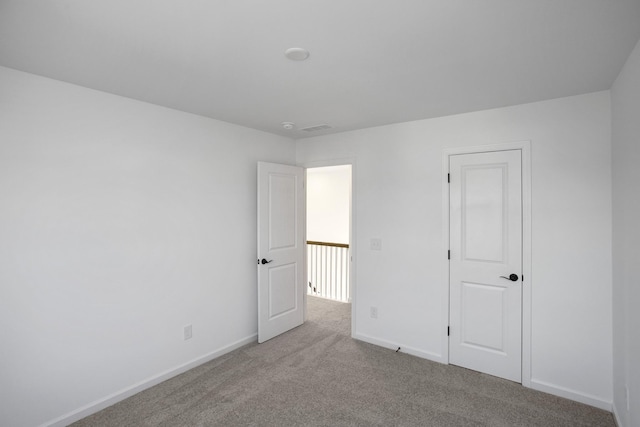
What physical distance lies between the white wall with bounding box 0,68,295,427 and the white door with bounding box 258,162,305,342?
0.32m

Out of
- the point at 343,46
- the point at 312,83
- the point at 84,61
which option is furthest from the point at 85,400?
the point at 343,46

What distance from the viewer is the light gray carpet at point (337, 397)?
238cm

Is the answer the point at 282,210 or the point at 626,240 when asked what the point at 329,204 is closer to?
the point at 282,210

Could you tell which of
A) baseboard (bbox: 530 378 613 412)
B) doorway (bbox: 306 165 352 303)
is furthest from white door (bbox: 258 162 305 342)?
baseboard (bbox: 530 378 613 412)

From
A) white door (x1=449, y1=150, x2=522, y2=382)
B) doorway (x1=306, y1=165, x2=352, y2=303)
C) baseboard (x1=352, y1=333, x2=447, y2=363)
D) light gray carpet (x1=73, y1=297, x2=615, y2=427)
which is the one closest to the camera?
light gray carpet (x1=73, y1=297, x2=615, y2=427)

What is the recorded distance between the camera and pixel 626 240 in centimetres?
203

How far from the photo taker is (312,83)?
2.33 metres

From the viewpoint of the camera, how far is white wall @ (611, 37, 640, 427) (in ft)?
5.96

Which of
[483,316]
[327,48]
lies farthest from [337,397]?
[327,48]

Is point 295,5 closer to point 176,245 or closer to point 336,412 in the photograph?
point 176,245

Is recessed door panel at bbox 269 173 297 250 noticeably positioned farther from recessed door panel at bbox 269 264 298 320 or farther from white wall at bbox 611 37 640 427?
white wall at bbox 611 37 640 427

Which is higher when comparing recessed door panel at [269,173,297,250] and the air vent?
the air vent

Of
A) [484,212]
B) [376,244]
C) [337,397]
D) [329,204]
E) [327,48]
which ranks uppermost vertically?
[327,48]

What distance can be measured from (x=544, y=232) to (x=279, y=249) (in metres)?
2.71
